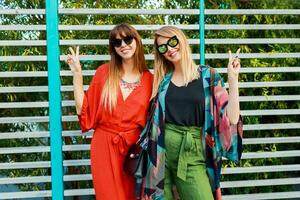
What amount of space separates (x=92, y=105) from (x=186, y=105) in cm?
73

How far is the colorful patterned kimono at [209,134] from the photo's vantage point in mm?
3084

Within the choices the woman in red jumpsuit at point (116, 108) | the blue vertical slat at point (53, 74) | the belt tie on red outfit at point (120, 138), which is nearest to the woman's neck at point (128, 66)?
the woman in red jumpsuit at point (116, 108)

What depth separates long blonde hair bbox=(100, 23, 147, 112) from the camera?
318cm

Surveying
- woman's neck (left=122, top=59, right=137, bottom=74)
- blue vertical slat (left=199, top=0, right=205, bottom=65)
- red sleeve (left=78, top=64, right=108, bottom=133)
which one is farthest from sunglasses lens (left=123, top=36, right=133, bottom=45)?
blue vertical slat (left=199, top=0, right=205, bottom=65)

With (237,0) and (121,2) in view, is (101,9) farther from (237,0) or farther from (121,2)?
(237,0)

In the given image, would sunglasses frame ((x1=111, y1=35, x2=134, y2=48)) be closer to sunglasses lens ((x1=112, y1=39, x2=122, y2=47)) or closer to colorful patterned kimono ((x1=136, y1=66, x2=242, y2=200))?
sunglasses lens ((x1=112, y1=39, x2=122, y2=47))

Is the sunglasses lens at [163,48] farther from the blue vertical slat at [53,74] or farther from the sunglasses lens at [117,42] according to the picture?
the blue vertical slat at [53,74]

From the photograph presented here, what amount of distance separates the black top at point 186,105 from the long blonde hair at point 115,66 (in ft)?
1.29

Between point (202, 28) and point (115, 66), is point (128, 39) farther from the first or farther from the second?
point (202, 28)

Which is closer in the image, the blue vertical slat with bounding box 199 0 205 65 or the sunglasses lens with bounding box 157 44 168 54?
the sunglasses lens with bounding box 157 44 168 54

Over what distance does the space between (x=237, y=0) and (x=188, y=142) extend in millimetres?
2181

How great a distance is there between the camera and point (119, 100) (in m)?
3.20

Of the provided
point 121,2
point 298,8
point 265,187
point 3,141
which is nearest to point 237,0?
point 298,8

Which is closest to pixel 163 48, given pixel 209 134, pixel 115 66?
pixel 115 66
